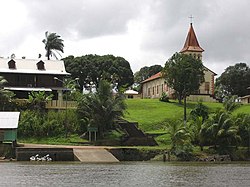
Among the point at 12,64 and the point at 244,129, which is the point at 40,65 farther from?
the point at 244,129

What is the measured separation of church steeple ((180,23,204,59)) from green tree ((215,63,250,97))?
1377 centimetres

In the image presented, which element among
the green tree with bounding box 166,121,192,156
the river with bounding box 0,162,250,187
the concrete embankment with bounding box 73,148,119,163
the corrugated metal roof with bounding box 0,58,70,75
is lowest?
the river with bounding box 0,162,250,187

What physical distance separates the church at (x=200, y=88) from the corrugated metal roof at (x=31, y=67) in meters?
26.9

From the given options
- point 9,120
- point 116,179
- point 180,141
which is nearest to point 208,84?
point 180,141

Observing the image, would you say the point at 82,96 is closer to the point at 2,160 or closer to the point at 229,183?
the point at 2,160

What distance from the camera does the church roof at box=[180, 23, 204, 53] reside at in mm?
111581

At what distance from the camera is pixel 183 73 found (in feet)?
277

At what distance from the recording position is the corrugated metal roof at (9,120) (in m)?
54.6

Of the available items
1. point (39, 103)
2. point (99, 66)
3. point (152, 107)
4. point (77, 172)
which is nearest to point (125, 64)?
point (99, 66)

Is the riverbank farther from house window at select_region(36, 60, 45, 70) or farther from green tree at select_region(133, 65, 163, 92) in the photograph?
green tree at select_region(133, 65, 163, 92)

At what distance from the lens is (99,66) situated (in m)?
115

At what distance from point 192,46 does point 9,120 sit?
6366cm

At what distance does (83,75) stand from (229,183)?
86580 millimetres

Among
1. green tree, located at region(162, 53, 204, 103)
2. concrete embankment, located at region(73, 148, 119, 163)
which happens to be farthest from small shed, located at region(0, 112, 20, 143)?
green tree, located at region(162, 53, 204, 103)
